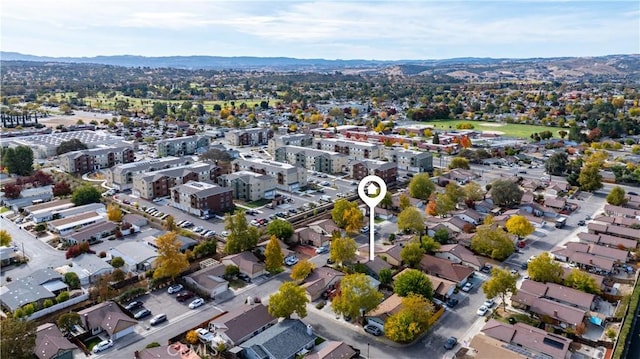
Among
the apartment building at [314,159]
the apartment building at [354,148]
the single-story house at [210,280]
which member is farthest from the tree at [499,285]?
the apartment building at [354,148]

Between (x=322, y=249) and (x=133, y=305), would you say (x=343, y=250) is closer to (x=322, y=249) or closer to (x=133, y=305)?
(x=322, y=249)

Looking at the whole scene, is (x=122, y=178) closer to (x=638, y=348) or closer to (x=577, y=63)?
(x=638, y=348)

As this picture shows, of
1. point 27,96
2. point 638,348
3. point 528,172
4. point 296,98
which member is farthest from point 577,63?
point 638,348

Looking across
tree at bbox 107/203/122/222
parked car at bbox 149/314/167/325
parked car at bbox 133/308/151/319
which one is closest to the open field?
tree at bbox 107/203/122/222

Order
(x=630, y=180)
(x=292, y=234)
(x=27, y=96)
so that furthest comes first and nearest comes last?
1. (x=27, y=96)
2. (x=630, y=180)
3. (x=292, y=234)

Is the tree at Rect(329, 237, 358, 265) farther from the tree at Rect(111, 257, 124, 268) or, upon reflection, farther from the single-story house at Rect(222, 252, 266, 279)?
the tree at Rect(111, 257, 124, 268)

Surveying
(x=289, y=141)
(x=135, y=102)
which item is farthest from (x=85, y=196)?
(x=135, y=102)

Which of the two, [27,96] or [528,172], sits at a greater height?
[27,96]
